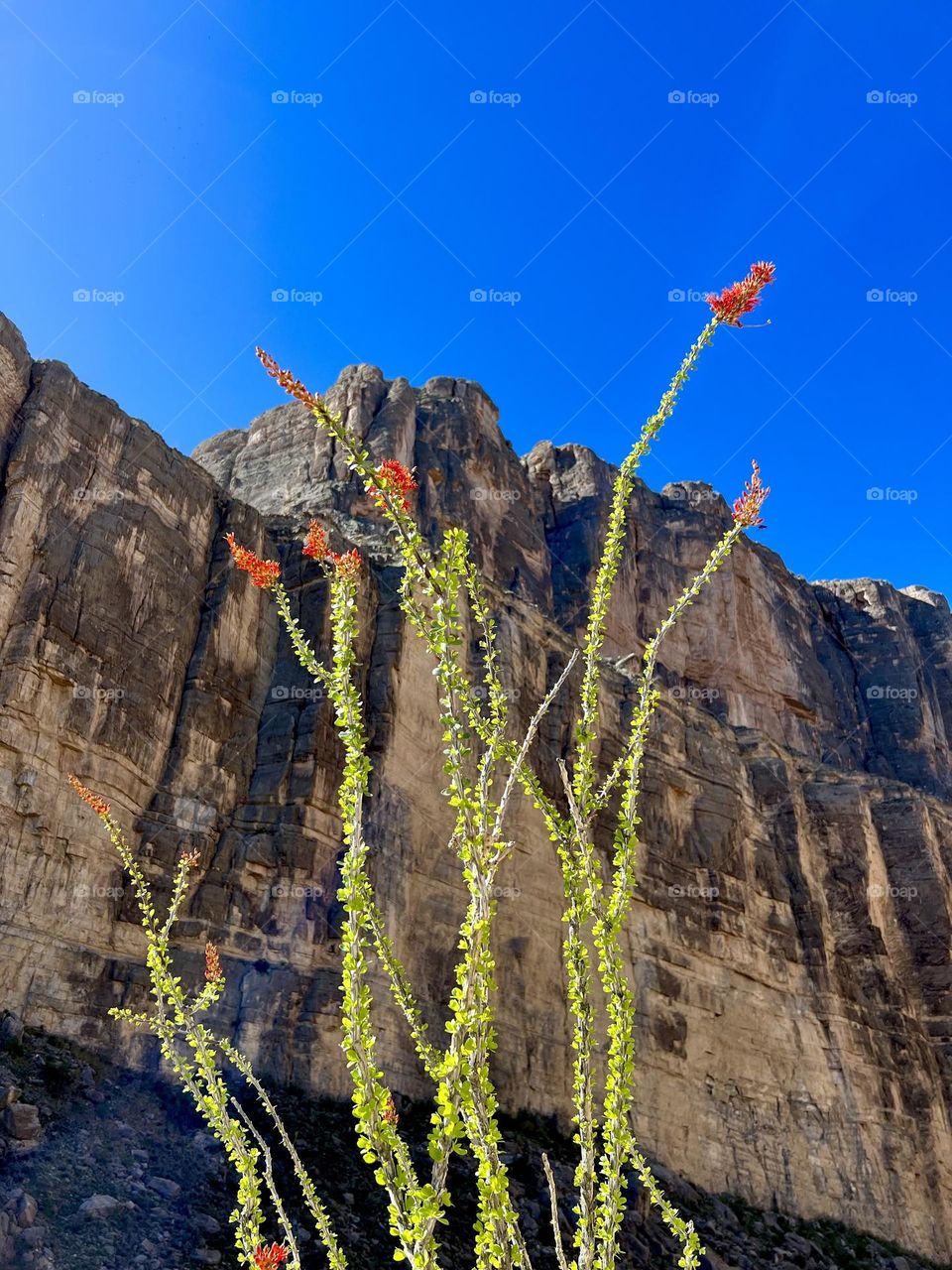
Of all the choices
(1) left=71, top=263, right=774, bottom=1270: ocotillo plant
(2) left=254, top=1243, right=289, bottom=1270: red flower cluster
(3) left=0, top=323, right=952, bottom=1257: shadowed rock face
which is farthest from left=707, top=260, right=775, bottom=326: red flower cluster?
(3) left=0, top=323, right=952, bottom=1257: shadowed rock face

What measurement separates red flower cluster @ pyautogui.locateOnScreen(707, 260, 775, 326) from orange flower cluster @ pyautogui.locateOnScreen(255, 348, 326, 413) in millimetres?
2301

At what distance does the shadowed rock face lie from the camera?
82.2 ft

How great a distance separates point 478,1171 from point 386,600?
2946cm

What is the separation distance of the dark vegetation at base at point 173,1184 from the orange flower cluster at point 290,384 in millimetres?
15691

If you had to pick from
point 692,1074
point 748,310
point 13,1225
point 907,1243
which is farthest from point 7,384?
point 907,1243

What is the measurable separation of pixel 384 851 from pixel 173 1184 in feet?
36.0

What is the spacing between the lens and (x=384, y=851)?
93.8ft

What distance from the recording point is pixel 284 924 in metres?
26.8

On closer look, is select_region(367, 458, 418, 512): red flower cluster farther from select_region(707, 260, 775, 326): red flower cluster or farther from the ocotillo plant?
select_region(707, 260, 775, 326): red flower cluster

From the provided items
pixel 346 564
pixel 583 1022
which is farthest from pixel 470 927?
pixel 346 564

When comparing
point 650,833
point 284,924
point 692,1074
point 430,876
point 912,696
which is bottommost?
point 692,1074

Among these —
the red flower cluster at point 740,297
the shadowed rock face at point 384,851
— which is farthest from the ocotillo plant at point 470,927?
the shadowed rock face at point 384,851

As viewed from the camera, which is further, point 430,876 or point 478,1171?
point 430,876

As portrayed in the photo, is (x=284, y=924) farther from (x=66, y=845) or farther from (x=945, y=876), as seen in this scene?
(x=945, y=876)
